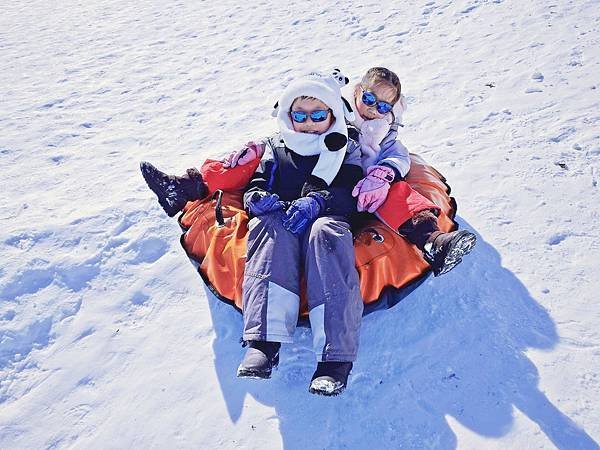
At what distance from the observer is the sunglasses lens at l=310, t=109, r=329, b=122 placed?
2674 millimetres

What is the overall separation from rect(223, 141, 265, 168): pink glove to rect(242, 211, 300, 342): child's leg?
668 mm

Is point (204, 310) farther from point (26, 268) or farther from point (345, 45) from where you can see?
point (345, 45)

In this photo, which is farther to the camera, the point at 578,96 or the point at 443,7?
the point at 443,7

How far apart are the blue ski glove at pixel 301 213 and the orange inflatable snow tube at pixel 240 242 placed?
0.26m

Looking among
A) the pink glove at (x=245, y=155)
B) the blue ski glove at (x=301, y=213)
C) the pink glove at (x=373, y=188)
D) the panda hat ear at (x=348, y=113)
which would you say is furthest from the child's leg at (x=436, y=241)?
the pink glove at (x=245, y=155)

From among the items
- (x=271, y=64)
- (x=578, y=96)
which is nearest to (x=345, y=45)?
(x=271, y=64)

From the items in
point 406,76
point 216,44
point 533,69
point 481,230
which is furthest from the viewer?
point 216,44

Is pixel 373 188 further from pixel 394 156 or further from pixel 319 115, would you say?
pixel 319 115

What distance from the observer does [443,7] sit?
635 centimetres

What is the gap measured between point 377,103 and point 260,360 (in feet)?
5.37

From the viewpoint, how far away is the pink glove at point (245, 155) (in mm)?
2885

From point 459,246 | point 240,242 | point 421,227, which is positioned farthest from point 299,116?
point 459,246

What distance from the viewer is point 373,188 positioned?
8.30ft

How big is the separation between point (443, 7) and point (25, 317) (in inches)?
236
